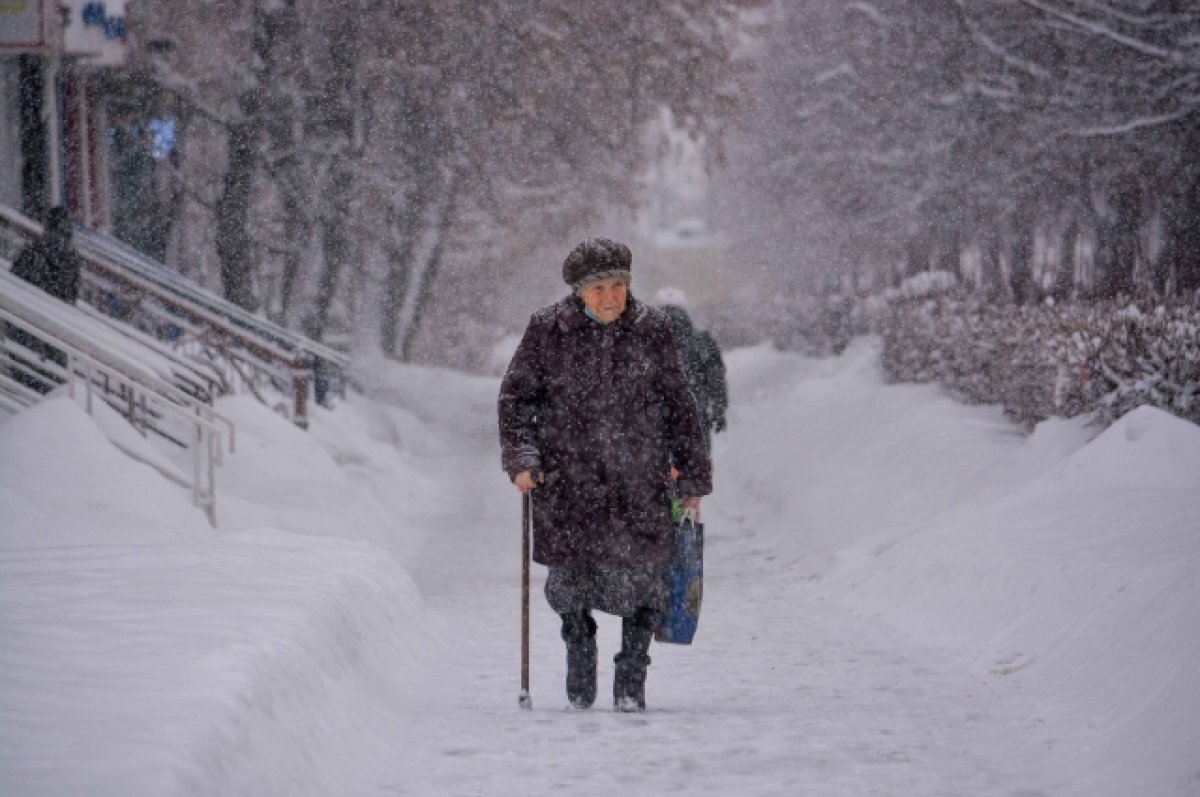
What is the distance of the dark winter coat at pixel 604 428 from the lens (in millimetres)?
7098

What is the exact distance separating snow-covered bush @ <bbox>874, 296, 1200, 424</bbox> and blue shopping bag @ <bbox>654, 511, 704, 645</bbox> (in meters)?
5.87

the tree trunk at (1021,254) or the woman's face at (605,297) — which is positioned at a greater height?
the woman's face at (605,297)

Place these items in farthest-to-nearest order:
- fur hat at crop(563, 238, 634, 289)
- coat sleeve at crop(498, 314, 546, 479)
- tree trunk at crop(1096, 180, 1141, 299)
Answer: tree trunk at crop(1096, 180, 1141, 299), coat sleeve at crop(498, 314, 546, 479), fur hat at crop(563, 238, 634, 289)

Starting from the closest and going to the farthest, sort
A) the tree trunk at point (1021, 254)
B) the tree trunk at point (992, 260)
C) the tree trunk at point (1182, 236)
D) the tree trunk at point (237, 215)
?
the tree trunk at point (237, 215) → the tree trunk at point (1182, 236) → the tree trunk at point (1021, 254) → the tree trunk at point (992, 260)

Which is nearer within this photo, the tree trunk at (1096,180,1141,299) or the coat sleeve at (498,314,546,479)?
the coat sleeve at (498,314,546,479)

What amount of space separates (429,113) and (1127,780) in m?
20.7

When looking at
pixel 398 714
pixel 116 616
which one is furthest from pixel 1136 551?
pixel 116 616

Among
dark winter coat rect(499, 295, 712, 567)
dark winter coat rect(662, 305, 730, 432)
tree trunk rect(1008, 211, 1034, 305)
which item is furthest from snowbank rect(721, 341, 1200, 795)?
tree trunk rect(1008, 211, 1034, 305)

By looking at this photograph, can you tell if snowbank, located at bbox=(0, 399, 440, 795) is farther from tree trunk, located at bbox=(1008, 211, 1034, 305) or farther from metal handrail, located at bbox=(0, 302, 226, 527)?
tree trunk, located at bbox=(1008, 211, 1034, 305)

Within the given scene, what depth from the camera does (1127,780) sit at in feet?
18.3

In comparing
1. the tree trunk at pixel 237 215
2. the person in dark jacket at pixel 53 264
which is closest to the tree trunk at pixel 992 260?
the tree trunk at pixel 237 215

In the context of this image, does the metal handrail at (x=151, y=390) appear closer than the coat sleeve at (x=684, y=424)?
No

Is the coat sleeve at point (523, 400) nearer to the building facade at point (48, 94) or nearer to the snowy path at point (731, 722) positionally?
the snowy path at point (731, 722)

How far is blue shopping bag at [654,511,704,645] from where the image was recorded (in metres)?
7.32
